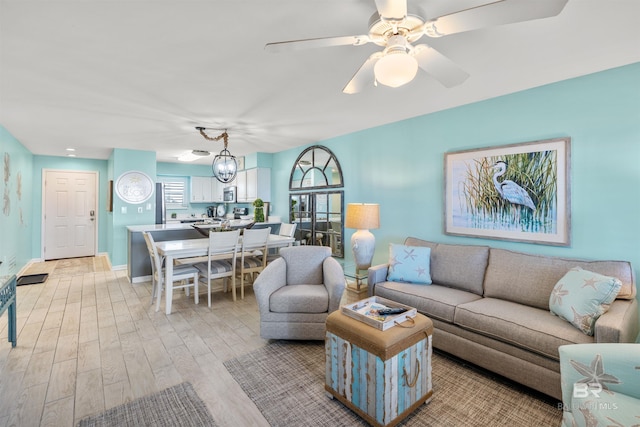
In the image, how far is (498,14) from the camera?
1293 mm

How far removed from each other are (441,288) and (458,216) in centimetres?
94

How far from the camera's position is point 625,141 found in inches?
93.5

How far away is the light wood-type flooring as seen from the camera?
6.43ft

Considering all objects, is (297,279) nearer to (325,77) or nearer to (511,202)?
(325,77)

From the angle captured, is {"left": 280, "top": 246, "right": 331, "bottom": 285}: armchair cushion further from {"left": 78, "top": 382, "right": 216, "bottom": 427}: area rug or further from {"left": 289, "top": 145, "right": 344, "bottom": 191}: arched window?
{"left": 289, "top": 145, "right": 344, "bottom": 191}: arched window

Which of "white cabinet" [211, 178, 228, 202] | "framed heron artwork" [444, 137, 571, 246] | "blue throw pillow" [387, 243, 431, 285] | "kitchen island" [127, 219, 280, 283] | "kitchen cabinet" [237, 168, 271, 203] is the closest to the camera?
"framed heron artwork" [444, 137, 571, 246]

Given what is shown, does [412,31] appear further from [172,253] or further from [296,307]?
[172,253]

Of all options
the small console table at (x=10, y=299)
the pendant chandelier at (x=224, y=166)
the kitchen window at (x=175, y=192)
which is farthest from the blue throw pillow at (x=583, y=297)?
the kitchen window at (x=175, y=192)

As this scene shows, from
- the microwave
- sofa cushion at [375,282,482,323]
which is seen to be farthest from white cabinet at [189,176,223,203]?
sofa cushion at [375,282,482,323]

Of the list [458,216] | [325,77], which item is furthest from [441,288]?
[325,77]

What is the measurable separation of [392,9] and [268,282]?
2358 mm

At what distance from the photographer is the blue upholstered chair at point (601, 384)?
122 cm

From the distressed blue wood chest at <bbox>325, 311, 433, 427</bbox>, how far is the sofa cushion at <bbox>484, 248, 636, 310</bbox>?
1161 mm

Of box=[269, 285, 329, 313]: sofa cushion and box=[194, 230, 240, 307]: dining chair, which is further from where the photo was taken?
box=[194, 230, 240, 307]: dining chair
